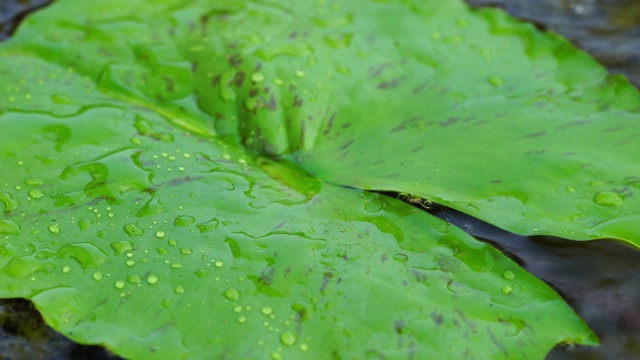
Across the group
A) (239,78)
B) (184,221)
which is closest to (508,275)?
(184,221)

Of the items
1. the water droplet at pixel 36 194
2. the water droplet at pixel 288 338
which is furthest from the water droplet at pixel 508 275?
the water droplet at pixel 36 194

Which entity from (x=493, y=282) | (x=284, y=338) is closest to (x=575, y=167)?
(x=493, y=282)

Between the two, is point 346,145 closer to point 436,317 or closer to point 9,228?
point 436,317

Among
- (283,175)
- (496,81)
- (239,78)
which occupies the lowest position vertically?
(283,175)

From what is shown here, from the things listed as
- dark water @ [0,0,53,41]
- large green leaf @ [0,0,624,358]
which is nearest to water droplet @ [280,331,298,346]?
large green leaf @ [0,0,624,358]

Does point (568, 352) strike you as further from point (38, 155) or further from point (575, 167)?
point (38, 155)

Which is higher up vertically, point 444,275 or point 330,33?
point 330,33

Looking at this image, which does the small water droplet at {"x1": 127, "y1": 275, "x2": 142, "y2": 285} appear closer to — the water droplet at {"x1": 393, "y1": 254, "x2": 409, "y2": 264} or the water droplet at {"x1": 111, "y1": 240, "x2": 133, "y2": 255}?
the water droplet at {"x1": 111, "y1": 240, "x2": 133, "y2": 255}
